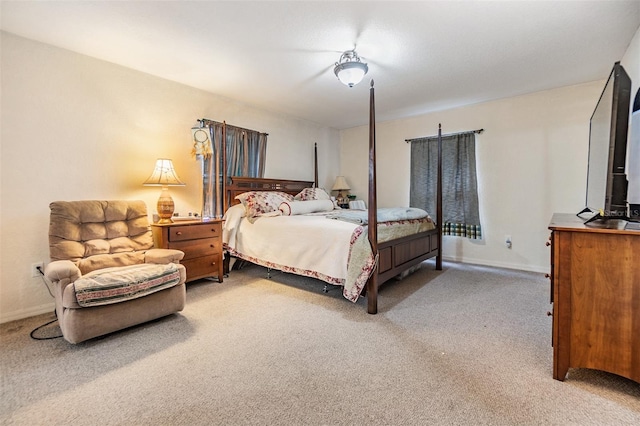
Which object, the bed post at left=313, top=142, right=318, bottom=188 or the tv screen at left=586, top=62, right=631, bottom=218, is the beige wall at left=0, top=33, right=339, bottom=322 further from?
the tv screen at left=586, top=62, right=631, bottom=218

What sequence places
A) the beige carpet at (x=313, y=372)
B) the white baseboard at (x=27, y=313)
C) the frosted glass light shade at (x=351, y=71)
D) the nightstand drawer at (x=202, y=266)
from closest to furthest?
the beige carpet at (x=313, y=372) → the white baseboard at (x=27, y=313) → the frosted glass light shade at (x=351, y=71) → the nightstand drawer at (x=202, y=266)

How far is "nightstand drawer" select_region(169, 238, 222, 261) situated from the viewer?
303 cm

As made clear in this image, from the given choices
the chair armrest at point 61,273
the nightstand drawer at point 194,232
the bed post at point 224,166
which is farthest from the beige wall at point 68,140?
the chair armrest at point 61,273

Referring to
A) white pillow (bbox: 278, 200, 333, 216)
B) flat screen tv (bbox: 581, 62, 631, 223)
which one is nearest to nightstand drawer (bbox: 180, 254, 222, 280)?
white pillow (bbox: 278, 200, 333, 216)

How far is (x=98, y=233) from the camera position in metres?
2.53

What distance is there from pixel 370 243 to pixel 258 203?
5.77ft

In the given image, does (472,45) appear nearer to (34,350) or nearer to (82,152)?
(82,152)

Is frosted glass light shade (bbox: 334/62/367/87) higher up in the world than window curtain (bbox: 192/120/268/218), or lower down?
higher up

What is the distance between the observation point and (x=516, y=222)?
13.2 feet

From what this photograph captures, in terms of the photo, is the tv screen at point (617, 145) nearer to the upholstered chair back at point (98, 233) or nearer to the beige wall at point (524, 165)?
the beige wall at point (524, 165)

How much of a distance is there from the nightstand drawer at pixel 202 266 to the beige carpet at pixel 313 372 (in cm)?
47

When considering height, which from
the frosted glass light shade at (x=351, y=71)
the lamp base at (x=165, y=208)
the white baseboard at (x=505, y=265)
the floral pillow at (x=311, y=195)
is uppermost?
the frosted glass light shade at (x=351, y=71)

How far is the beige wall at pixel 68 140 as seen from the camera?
8.00 feet

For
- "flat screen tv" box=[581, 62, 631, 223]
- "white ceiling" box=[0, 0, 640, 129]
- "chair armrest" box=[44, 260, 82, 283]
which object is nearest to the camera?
"flat screen tv" box=[581, 62, 631, 223]
